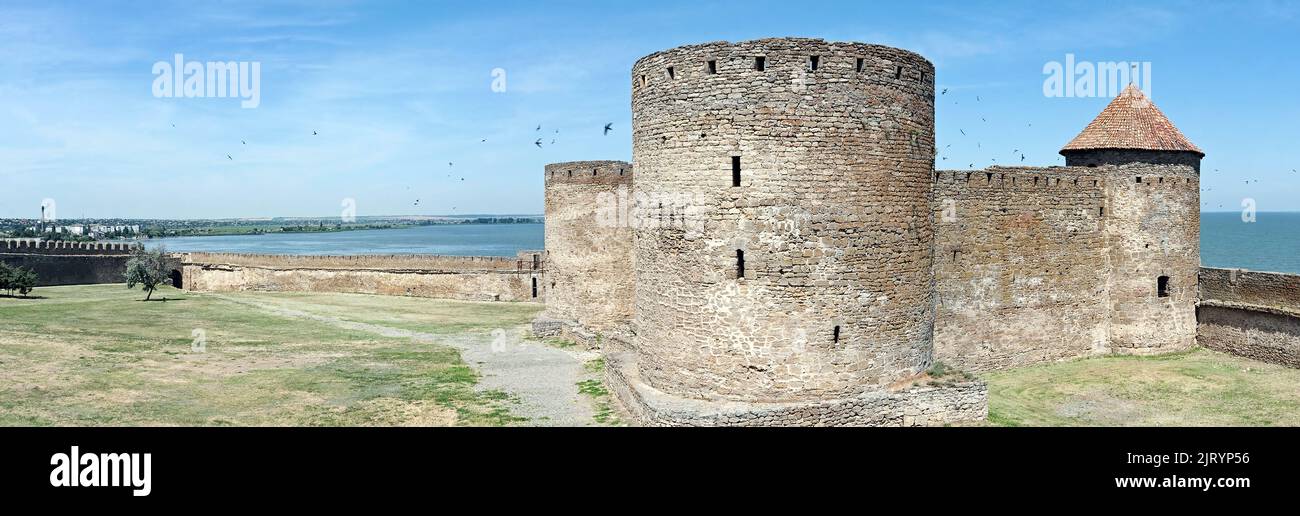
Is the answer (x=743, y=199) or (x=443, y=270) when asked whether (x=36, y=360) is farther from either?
(x=443, y=270)

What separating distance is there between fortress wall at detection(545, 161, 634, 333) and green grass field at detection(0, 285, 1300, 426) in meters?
3.79

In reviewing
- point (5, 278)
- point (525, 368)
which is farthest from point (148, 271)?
point (525, 368)

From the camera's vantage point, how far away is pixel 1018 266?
61.5 feet

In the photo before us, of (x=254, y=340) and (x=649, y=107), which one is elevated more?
(x=649, y=107)

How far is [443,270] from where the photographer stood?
36.1 m

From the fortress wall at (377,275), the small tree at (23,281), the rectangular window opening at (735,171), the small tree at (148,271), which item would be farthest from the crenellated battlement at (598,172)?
the small tree at (23,281)

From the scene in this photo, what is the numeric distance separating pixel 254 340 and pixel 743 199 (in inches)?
591

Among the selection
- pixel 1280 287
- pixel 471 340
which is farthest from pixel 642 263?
pixel 1280 287

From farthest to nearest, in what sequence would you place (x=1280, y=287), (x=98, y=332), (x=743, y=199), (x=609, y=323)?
(x=609, y=323)
(x=98, y=332)
(x=1280, y=287)
(x=743, y=199)

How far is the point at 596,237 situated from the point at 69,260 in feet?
92.5

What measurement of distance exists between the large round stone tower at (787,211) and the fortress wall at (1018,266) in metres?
4.54

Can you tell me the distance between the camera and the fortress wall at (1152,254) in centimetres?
2025

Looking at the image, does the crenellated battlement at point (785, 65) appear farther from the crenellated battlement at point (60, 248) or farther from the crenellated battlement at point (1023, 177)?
the crenellated battlement at point (60, 248)
